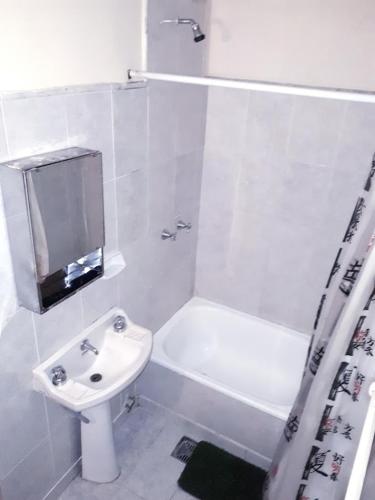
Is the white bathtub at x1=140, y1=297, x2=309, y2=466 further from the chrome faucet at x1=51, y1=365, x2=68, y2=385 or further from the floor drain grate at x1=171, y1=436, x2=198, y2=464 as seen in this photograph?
the chrome faucet at x1=51, y1=365, x2=68, y2=385

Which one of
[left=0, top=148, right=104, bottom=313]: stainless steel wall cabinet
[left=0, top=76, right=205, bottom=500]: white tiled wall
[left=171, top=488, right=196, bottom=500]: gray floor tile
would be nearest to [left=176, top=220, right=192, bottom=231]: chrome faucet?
[left=0, top=76, right=205, bottom=500]: white tiled wall

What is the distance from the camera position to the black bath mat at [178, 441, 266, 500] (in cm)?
196

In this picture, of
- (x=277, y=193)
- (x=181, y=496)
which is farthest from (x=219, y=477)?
(x=277, y=193)

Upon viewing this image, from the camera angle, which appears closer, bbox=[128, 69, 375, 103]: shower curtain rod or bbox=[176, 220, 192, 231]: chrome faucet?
bbox=[128, 69, 375, 103]: shower curtain rod

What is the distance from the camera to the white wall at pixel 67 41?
45.5 inches

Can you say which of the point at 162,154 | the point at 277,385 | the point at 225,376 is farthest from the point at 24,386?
the point at 277,385

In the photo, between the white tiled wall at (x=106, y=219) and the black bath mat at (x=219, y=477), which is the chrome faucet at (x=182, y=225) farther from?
the black bath mat at (x=219, y=477)

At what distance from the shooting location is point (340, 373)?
3.93 ft

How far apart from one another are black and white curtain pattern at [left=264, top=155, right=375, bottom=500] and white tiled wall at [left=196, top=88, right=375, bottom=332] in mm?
813

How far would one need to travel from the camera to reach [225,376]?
2.58 meters

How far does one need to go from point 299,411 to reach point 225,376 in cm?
103

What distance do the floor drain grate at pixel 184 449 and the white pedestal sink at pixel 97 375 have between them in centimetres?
33

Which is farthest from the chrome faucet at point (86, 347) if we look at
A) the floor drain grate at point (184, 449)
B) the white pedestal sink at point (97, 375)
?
the floor drain grate at point (184, 449)

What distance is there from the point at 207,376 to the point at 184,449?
404 mm
